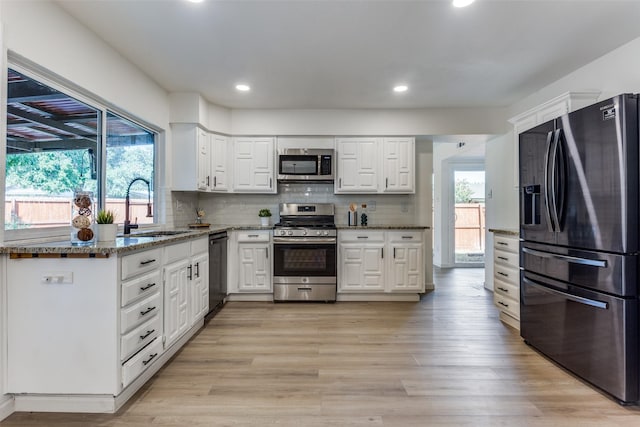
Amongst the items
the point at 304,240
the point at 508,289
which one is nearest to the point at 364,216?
the point at 304,240

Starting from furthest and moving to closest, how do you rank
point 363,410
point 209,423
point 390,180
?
point 390,180 < point 363,410 < point 209,423

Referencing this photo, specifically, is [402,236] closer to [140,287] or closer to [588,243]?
[588,243]

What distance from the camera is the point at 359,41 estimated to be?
2779 millimetres

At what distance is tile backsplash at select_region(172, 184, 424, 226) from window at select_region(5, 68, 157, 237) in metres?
1.55

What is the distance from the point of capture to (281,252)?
425 centimetres

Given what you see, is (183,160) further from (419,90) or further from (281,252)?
(419,90)

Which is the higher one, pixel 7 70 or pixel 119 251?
pixel 7 70

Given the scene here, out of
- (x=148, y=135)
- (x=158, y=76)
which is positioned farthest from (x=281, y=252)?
(x=158, y=76)

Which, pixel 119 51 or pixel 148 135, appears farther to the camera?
pixel 148 135

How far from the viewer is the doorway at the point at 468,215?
6.99 m

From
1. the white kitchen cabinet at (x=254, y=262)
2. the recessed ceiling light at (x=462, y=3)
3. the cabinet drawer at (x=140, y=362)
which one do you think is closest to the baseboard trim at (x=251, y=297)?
the white kitchen cabinet at (x=254, y=262)

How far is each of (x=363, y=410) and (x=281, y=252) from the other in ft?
8.14

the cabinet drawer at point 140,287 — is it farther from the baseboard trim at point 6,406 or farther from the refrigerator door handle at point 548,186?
the refrigerator door handle at point 548,186

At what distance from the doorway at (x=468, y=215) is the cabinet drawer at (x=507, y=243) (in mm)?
3501
